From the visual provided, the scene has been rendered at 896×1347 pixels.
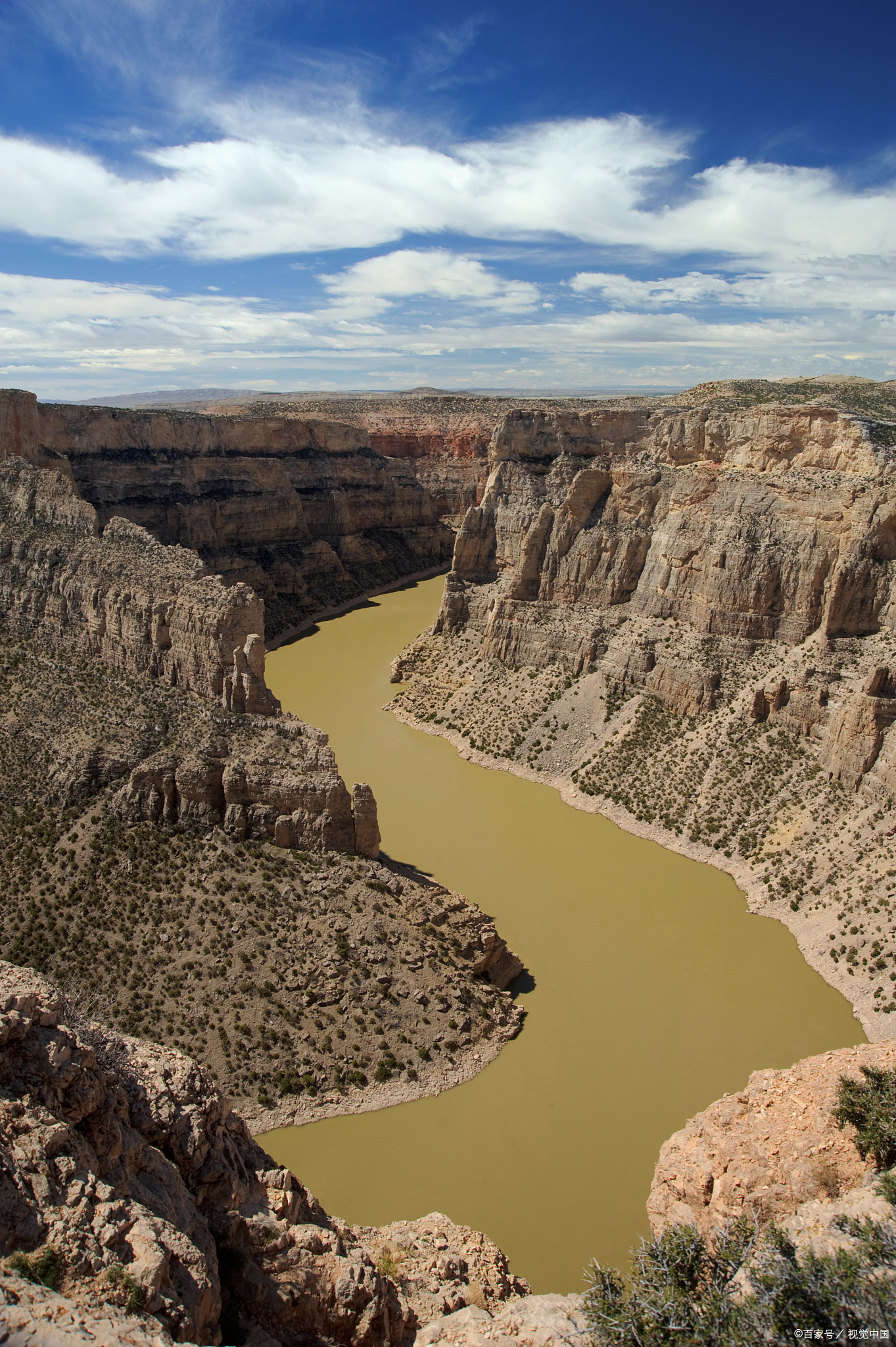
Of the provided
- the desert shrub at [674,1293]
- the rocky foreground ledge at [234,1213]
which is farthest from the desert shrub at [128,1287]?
the desert shrub at [674,1293]

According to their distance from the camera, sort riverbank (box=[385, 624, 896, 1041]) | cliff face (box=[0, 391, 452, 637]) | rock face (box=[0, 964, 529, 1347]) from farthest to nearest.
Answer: cliff face (box=[0, 391, 452, 637])
riverbank (box=[385, 624, 896, 1041])
rock face (box=[0, 964, 529, 1347])

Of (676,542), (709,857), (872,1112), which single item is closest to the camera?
(872,1112)

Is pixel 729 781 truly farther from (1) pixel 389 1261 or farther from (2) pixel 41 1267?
(2) pixel 41 1267

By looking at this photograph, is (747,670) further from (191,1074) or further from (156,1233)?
(156,1233)

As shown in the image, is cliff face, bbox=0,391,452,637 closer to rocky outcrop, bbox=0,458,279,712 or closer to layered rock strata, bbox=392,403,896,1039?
rocky outcrop, bbox=0,458,279,712

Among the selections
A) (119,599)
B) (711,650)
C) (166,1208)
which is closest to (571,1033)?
(166,1208)

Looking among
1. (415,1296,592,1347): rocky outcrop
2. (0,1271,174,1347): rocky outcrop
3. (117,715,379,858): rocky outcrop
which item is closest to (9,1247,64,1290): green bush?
(0,1271,174,1347): rocky outcrop
